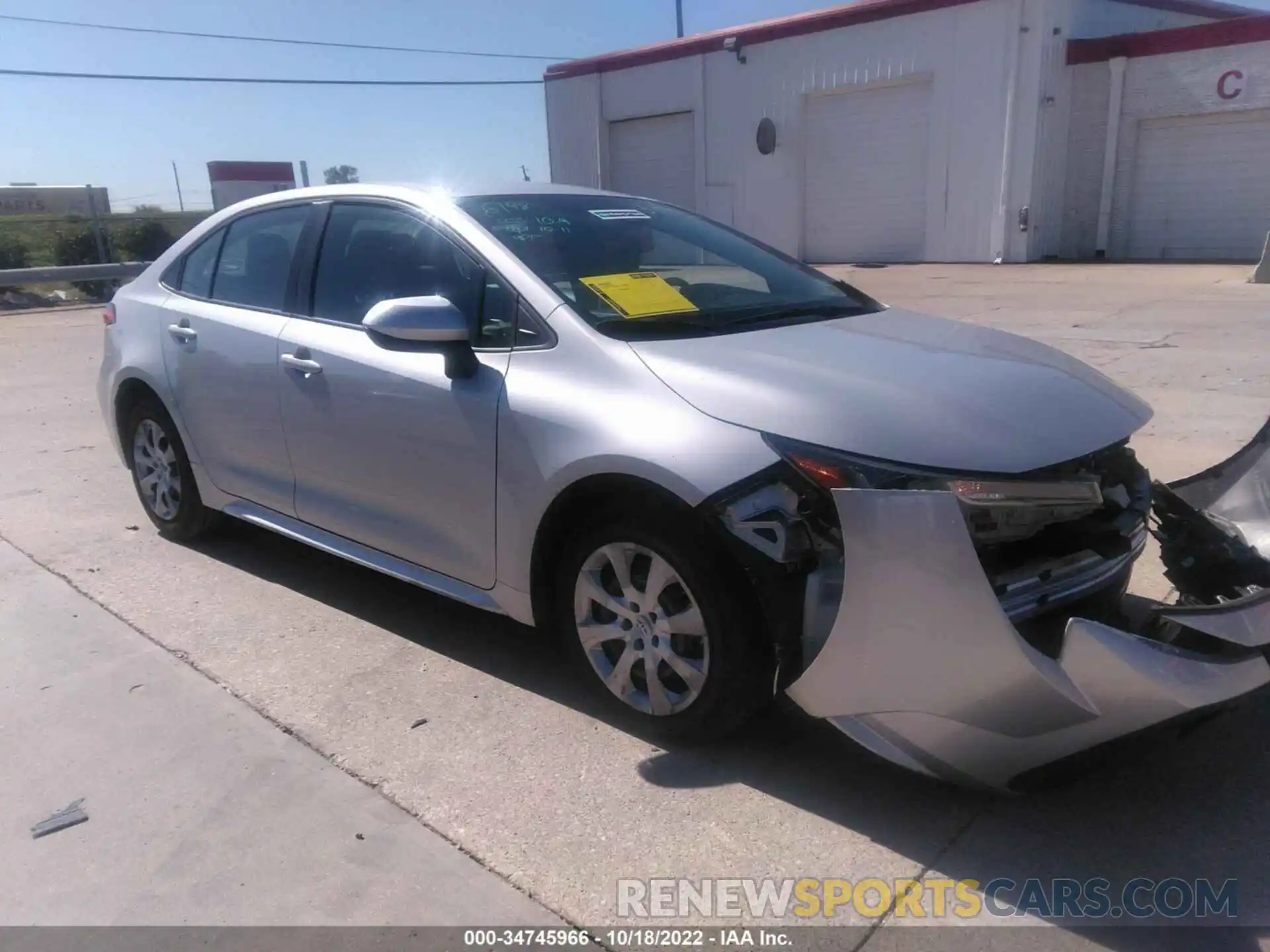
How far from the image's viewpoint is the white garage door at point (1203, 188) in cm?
1741

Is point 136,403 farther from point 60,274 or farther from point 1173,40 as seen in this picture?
point 1173,40

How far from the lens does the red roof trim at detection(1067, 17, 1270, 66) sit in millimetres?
16844

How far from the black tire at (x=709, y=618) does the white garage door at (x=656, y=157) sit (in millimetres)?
21527

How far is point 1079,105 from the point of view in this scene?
61.9ft

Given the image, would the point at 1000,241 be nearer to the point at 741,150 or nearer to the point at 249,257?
the point at 741,150

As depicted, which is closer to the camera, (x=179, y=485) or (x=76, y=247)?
(x=179, y=485)

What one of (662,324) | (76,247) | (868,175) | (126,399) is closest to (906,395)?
(662,324)

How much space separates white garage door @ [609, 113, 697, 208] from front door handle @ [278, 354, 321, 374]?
20.5 m

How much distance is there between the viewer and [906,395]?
8.79 ft

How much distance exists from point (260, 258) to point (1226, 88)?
18.1 meters

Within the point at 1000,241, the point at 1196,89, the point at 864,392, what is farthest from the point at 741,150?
the point at 864,392

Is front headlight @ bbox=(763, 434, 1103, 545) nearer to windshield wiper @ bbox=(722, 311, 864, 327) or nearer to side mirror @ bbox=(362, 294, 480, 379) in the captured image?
windshield wiper @ bbox=(722, 311, 864, 327)

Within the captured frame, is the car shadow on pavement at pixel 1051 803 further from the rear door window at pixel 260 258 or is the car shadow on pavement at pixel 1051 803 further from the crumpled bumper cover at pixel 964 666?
the rear door window at pixel 260 258

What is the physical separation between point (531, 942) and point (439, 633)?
1.71m
